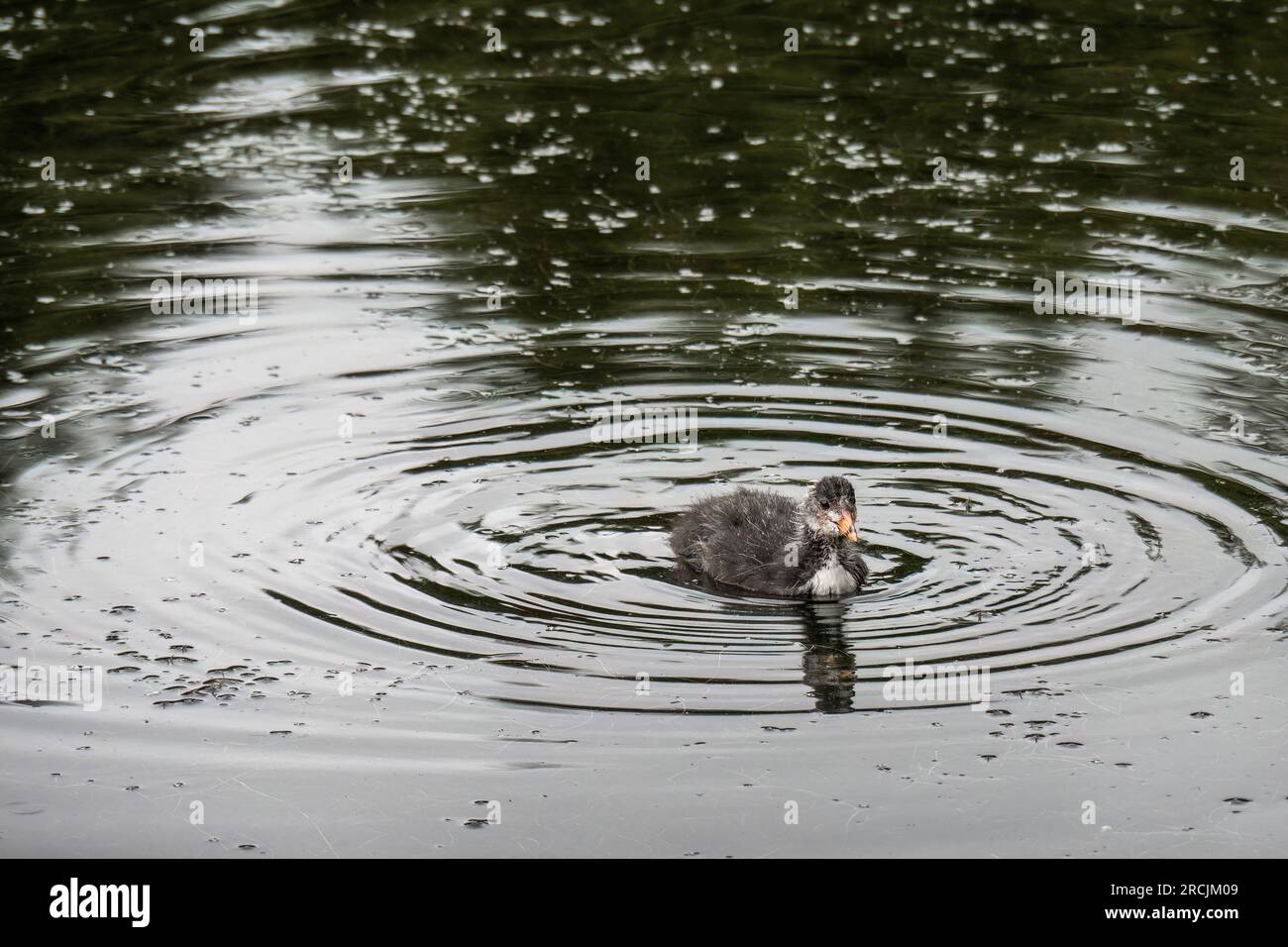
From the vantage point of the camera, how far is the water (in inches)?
309

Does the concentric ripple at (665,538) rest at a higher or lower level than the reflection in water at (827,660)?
higher

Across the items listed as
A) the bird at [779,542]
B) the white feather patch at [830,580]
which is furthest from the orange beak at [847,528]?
the white feather patch at [830,580]

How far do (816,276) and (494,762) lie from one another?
304 inches

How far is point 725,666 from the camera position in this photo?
8.73 metres

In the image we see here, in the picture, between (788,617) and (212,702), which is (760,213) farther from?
(212,702)

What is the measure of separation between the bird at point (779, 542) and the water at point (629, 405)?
148 millimetres

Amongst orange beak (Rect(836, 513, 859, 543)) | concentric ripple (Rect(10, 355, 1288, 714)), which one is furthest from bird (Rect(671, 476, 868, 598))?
concentric ripple (Rect(10, 355, 1288, 714))

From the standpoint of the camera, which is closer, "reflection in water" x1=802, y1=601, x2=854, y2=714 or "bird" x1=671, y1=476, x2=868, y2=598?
"reflection in water" x1=802, y1=601, x2=854, y2=714

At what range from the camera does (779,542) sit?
32.3ft

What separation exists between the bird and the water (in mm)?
148

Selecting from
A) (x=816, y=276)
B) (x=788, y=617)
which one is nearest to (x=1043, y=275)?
(x=816, y=276)

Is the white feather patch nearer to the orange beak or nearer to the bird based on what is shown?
the bird

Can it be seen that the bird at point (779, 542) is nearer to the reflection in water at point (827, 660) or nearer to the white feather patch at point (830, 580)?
the white feather patch at point (830, 580)

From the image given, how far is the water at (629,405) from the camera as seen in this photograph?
309 inches
